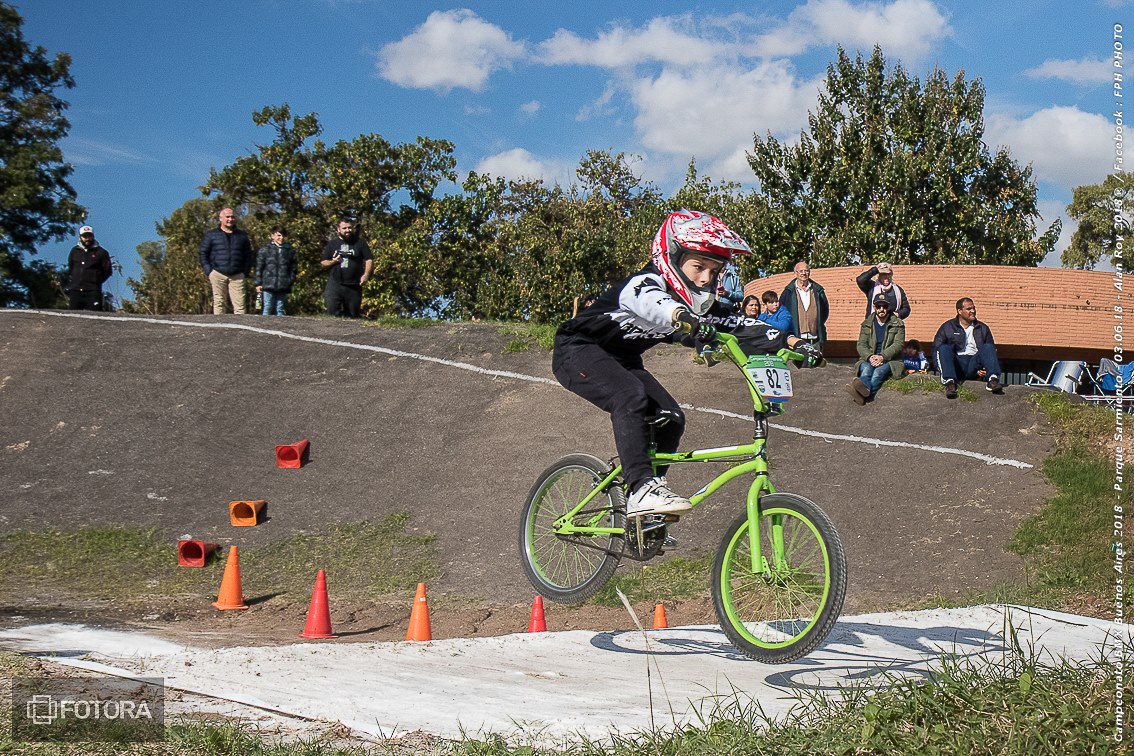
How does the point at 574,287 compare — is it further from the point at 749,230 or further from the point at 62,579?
the point at 62,579

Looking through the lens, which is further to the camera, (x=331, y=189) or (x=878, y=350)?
(x=331, y=189)

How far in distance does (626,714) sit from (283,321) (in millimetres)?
16587

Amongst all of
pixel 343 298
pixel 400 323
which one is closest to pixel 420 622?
pixel 400 323

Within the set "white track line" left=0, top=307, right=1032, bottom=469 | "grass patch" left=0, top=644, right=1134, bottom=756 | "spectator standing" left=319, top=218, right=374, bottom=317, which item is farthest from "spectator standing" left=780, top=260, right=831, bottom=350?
"grass patch" left=0, top=644, right=1134, bottom=756

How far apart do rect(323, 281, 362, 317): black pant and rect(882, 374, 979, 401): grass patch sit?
10.1 metres

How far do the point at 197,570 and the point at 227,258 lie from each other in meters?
8.64

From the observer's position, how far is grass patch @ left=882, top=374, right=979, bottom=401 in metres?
15.1

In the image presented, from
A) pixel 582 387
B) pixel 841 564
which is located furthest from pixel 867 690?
pixel 582 387

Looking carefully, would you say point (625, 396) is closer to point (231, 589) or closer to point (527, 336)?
point (231, 589)

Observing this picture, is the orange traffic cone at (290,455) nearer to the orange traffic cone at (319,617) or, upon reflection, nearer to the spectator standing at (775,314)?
the orange traffic cone at (319,617)

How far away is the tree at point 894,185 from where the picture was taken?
39062mm

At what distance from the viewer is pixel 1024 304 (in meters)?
27.7

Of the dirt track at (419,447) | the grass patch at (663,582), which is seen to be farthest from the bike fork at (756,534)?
the grass patch at (663,582)

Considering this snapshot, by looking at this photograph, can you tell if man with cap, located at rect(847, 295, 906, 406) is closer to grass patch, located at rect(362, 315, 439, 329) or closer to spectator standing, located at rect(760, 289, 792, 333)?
spectator standing, located at rect(760, 289, 792, 333)
